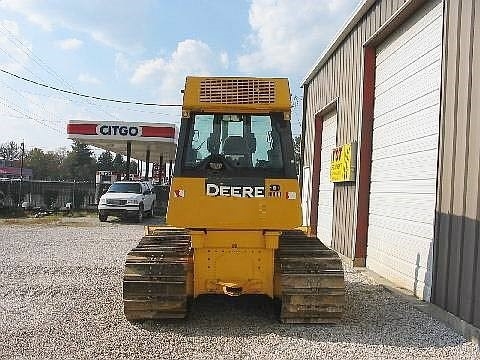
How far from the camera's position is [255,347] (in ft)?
19.8

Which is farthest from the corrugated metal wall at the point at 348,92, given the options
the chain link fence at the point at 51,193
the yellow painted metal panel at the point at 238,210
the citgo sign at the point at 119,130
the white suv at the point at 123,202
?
the chain link fence at the point at 51,193

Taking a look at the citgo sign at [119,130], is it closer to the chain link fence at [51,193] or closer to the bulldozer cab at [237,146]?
the chain link fence at [51,193]

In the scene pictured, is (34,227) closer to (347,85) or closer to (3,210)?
(3,210)

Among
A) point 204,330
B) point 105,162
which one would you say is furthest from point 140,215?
point 105,162

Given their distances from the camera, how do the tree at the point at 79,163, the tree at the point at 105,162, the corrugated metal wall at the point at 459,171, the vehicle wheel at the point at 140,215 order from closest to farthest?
the corrugated metal wall at the point at 459,171, the vehicle wheel at the point at 140,215, the tree at the point at 79,163, the tree at the point at 105,162

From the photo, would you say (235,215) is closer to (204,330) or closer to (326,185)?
(204,330)

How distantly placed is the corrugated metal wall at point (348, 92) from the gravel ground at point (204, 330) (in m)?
2.88

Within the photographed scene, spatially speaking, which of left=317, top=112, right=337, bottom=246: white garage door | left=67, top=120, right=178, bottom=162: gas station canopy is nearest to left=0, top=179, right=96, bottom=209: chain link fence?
left=67, top=120, right=178, bottom=162: gas station canopy

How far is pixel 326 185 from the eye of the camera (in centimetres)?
1595

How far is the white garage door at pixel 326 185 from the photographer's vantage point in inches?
596

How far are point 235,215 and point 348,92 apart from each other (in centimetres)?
742

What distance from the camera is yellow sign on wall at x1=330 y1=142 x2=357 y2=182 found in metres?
12.2

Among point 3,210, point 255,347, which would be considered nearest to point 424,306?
point 255,347

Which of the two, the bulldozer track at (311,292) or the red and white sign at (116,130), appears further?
the red and white sign at (116,130)
